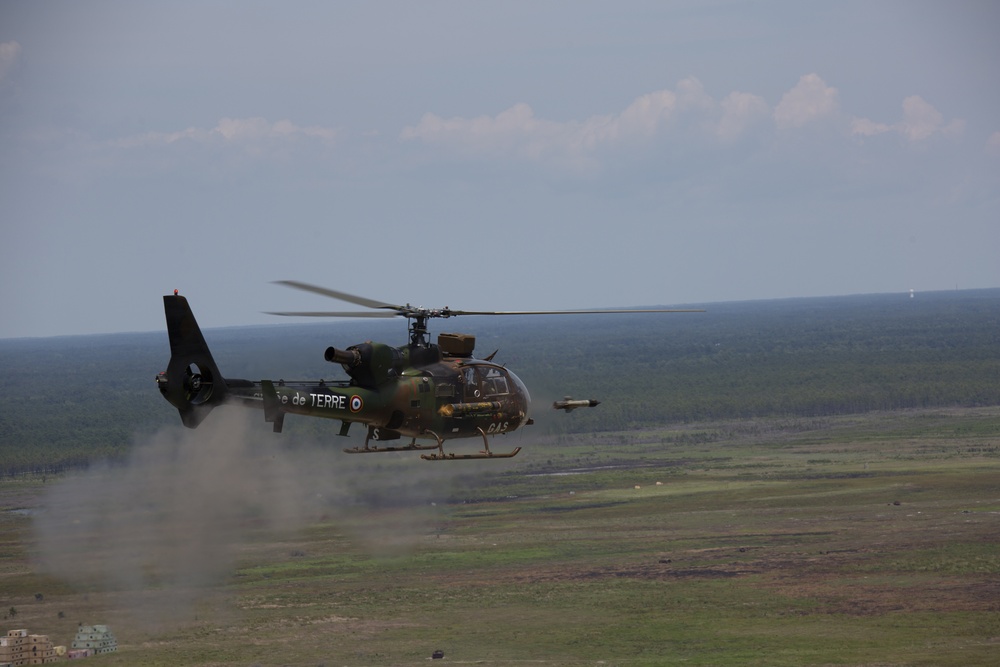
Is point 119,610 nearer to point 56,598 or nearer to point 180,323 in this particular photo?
point 56,598

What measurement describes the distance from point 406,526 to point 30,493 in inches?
1949

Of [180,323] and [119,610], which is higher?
[180,323]

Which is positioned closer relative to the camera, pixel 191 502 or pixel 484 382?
pixel 484 382

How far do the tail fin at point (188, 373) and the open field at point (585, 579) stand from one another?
35773mm

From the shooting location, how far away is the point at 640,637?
94188mm

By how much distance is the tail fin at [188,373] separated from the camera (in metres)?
39.0

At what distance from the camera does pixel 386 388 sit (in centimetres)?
4141

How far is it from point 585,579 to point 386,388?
72560 mm

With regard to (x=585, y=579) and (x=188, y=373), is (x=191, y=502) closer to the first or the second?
(x=188, y=373)

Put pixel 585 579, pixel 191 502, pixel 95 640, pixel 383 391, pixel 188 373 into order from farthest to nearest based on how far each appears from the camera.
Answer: pixel 585 579 → pixel 95 640 → pixel 191 502 → pixel 383 391 → pixel 188 373

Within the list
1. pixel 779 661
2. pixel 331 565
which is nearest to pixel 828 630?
pixel 779 661

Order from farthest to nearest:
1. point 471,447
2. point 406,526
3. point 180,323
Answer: point 406,526 → point 471,447 → point 180,323

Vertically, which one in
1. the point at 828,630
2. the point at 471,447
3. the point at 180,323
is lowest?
the point at 828,630

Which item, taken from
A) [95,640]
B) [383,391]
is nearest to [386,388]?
[383,391]
